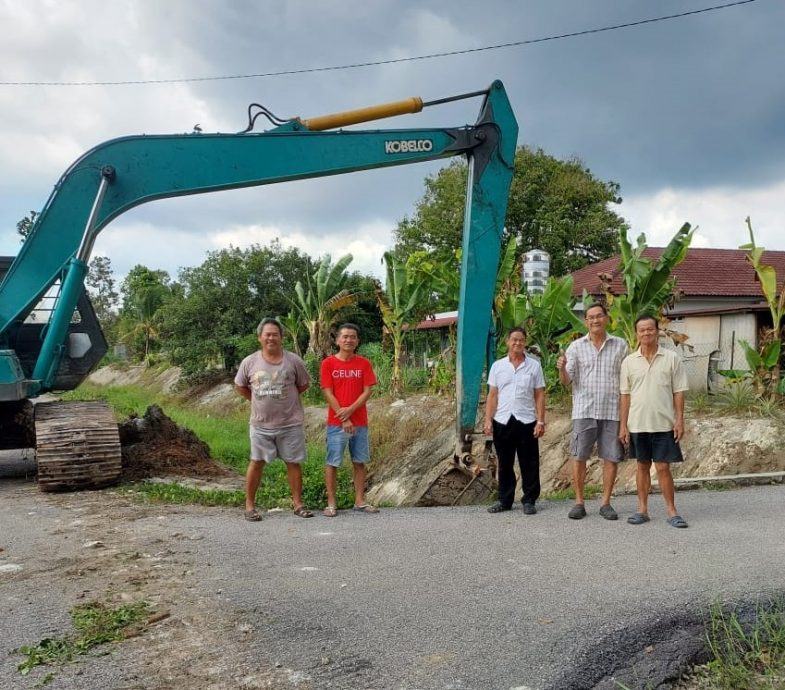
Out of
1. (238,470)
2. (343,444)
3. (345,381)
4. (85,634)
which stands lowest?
(238,470)

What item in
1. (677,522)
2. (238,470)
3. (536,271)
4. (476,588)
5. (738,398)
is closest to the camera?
(476,588)

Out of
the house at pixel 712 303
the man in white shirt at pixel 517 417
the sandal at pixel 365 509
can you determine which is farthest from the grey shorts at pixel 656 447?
the house at pixel 712 303

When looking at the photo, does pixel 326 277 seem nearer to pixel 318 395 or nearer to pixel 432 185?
pixel 318 395

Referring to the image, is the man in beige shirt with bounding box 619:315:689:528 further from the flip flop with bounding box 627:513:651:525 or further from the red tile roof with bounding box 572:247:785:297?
the red tile roof with bounding box 572:247:785:297

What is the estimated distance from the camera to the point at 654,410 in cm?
558

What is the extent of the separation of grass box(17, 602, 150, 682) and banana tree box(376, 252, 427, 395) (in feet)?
37.4

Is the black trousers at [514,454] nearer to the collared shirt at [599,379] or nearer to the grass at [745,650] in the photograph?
the collared shirt at [599,379]

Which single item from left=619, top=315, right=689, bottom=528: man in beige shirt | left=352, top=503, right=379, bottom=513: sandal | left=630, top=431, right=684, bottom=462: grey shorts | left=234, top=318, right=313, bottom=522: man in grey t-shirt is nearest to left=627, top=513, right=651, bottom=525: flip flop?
left=619, top=315, right=689, bottom=528: man in beige shirt

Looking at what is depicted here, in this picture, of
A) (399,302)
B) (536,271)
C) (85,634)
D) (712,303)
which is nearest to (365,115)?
(85,634)

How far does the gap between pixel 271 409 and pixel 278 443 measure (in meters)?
0.31

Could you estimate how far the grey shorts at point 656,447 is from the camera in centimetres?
554

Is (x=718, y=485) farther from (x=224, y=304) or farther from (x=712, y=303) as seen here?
(x=224, y=304)

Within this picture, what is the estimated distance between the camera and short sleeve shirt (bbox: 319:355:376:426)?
249 inches

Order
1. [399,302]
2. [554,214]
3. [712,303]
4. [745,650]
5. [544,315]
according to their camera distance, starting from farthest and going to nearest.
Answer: [554,214], [712,303], [399,302], [544,315], [745,650]
